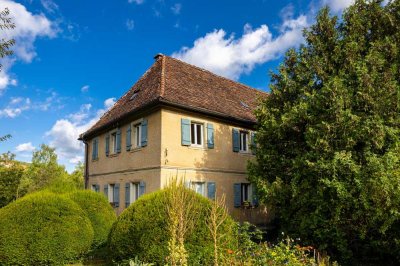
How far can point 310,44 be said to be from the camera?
38.4 ft

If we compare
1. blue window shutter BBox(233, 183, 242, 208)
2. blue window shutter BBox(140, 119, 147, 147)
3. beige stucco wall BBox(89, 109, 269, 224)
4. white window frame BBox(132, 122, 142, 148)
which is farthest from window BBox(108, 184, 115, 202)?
blue window shutter BBox(233, 183, 242, 208)

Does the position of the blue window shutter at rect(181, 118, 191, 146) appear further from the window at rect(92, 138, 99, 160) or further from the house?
the window at rect(92, 138, 99, 160)

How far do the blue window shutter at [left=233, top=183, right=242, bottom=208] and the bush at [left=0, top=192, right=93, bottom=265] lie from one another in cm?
786

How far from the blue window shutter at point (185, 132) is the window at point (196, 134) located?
2.06 feet

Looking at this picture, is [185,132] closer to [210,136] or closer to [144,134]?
[210,136]

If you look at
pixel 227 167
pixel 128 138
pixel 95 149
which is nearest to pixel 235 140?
pixel 227 167

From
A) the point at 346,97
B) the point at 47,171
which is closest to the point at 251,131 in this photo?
the point at 346,97

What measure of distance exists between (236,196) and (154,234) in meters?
9.11

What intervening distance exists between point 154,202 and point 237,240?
Answer: 2.35 meters

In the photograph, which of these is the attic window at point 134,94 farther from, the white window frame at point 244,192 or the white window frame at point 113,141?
the white window frame at point 244,192

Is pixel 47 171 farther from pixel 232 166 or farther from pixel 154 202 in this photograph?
pixel 154 202

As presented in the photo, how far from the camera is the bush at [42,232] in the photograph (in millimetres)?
8969

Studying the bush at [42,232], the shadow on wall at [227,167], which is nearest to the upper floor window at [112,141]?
the shadow on wall at [227,167]

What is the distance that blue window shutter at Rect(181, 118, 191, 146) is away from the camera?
47.1 feet
